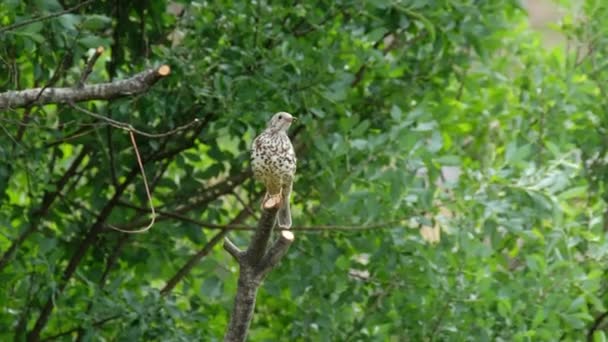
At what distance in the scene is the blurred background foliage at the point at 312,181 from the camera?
5648 millimetres

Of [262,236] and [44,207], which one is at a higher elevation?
[262,236]

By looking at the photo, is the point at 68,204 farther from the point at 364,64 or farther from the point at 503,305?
the point at 503,305

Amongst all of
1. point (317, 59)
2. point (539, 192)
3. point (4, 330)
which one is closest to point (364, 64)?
point (317, 59)

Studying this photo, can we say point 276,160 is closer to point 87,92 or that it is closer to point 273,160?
point 273,160

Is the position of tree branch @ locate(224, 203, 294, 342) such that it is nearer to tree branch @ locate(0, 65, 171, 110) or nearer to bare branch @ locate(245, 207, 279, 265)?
bare branch @ locate(245, 207, 279, 265)

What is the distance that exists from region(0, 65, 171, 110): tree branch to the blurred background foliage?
43.2 inches

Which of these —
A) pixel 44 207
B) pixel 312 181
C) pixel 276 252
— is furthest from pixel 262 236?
pixel 44 207

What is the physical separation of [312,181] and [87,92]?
2.27 m

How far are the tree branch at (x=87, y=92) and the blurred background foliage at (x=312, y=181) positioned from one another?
1.10 metres

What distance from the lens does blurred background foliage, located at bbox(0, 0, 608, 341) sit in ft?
18.5

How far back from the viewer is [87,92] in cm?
390

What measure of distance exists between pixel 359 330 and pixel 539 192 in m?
1.02

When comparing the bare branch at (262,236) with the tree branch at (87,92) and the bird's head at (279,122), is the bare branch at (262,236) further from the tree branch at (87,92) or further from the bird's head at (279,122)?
the bird's head at (279,122)

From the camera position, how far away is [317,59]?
5.84 m
